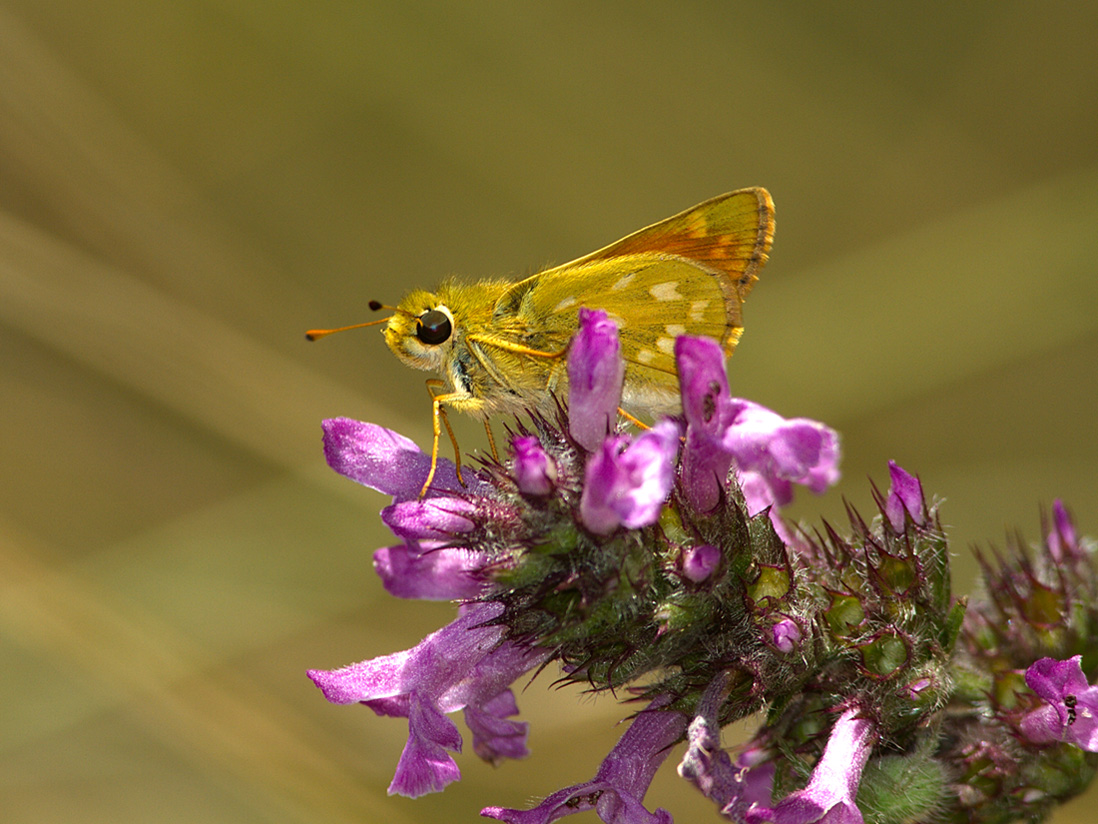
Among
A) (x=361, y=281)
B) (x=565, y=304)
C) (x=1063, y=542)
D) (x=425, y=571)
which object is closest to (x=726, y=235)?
(x=565, y=304)

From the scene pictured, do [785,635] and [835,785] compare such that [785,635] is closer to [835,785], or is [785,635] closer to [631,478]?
[835,785]

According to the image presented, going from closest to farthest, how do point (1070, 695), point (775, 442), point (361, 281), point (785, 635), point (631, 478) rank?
1. point (631, 478)
2. point (775, 442)
3. point (785, 635)
4. point (1070, 695)
5. point (361, 281)

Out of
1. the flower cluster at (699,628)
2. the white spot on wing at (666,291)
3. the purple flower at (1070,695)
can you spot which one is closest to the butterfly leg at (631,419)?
the flower cluster at (699,628)

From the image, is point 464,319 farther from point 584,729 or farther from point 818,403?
point 818,403

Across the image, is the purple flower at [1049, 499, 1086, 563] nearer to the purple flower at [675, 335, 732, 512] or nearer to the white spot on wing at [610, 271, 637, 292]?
the purple flower at [675, 335, 732, 512]

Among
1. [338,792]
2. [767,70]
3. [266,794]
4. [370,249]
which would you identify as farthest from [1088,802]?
[370,249]

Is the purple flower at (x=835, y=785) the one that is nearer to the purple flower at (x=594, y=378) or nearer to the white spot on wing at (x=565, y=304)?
the purple flower at (x=594, y=378)
